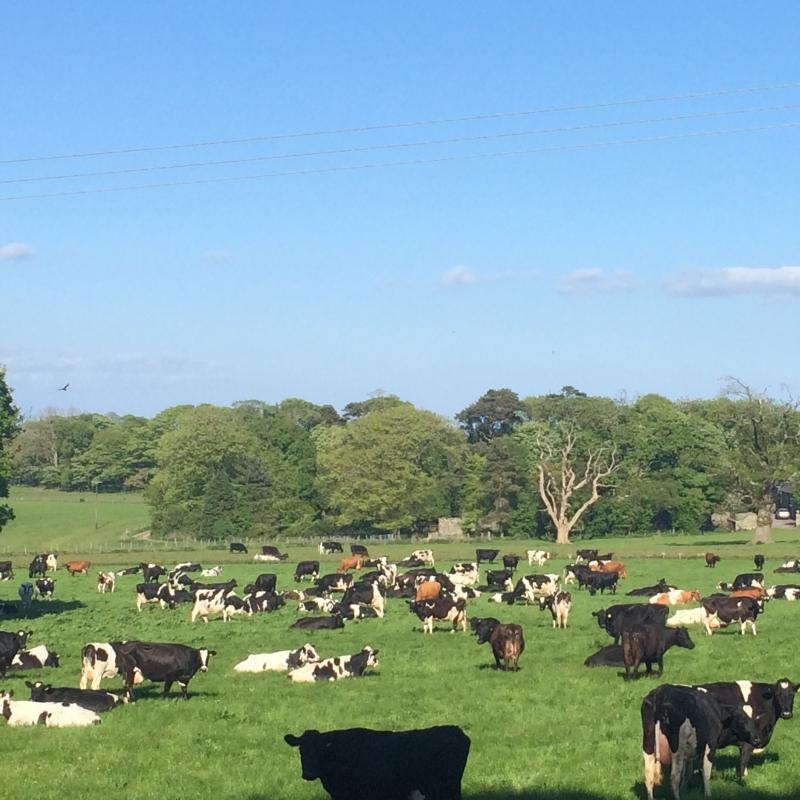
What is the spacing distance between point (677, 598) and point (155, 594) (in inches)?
800

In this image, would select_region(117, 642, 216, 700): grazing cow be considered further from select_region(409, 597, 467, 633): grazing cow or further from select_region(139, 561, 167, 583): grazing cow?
select_region(139, 561, 167, 583): grazing cow

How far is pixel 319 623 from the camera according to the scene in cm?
3622

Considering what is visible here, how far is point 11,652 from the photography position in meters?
28.2

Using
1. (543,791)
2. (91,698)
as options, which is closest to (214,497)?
(91,698)

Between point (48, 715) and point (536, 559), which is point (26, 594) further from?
point (536, 559)

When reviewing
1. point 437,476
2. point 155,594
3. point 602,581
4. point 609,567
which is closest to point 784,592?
point 602,581

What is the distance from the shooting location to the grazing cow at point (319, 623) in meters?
36.1

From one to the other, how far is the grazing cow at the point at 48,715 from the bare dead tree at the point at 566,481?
76.1 meters

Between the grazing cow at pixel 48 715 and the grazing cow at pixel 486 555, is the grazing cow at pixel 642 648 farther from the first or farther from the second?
the grazing cow at pixel 486 555

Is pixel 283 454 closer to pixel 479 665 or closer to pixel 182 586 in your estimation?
pixel 182 586

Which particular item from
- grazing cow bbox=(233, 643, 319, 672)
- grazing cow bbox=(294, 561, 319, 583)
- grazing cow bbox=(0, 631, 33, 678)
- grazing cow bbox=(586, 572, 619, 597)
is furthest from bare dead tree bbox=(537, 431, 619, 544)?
grazing cow bbox=(0, 631, 33, 678)

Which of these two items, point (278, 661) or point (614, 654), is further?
point (278, 661)

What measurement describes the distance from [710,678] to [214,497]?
308 ft

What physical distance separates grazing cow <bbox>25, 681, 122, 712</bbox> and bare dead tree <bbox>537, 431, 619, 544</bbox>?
246 ft
